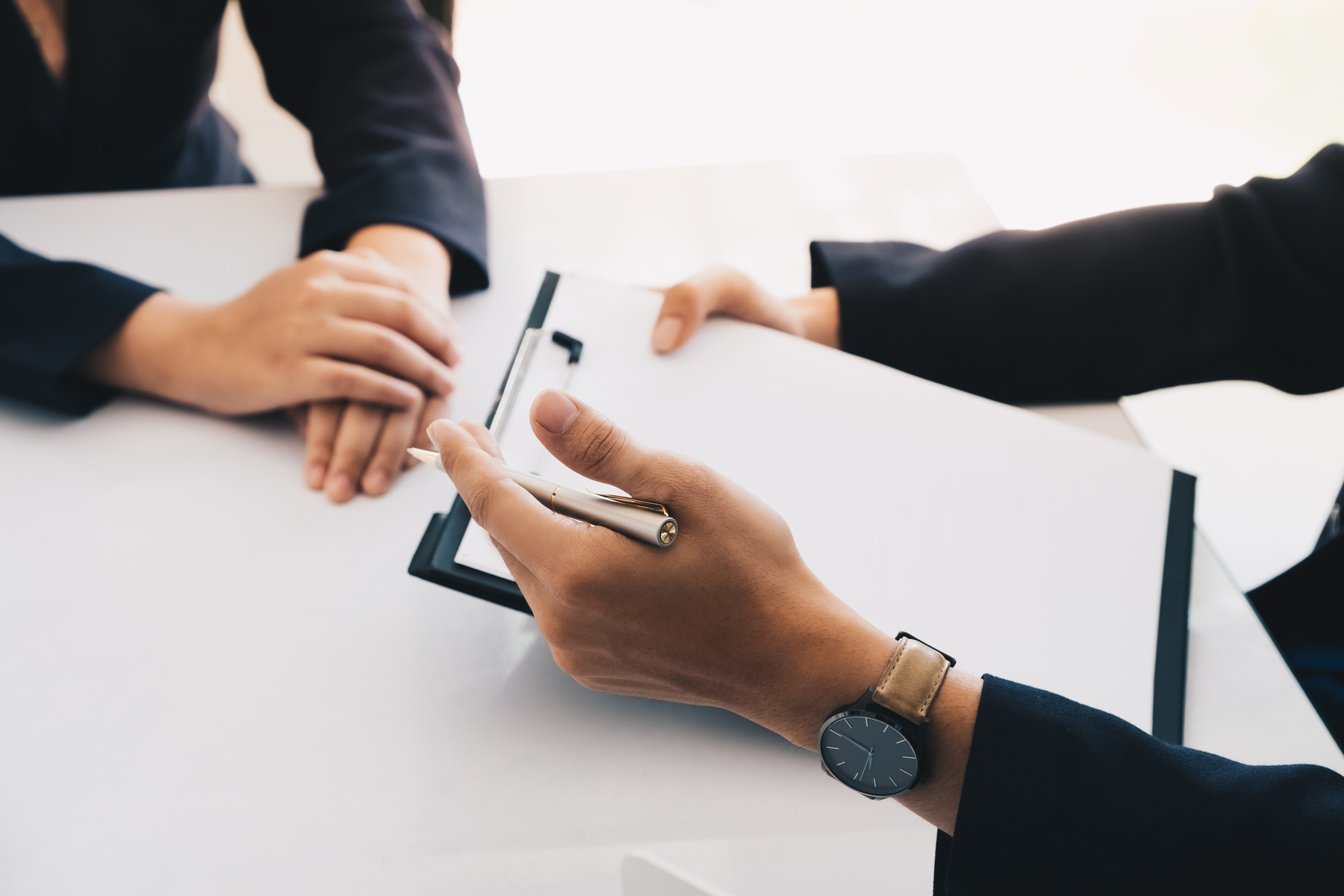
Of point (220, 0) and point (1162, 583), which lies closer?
point (1162, 583)

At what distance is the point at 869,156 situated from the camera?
96 cm

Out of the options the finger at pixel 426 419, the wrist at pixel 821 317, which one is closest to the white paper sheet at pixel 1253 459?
the wrist at pixel 821 317

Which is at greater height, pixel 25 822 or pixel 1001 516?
pixel 1001 516

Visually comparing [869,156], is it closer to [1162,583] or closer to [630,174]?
[630,174]

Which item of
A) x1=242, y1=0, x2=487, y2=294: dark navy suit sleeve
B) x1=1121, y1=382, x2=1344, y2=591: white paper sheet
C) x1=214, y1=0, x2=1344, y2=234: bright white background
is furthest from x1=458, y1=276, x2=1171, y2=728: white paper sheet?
x1=1121, y1=382, x2=1344, y2=591: white paper sheet

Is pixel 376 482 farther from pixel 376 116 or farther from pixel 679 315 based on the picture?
pixel 376 116

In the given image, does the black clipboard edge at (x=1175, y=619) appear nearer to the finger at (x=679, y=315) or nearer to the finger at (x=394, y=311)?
the finger at (x=679, y=315)

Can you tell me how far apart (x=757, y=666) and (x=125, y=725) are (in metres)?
0.38

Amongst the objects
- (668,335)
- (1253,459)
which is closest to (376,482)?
(668,335)

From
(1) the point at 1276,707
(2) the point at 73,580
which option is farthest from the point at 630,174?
(1) the point at 1276,707

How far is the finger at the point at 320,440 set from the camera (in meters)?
0.62

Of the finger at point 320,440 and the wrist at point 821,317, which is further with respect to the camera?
the wrist at point 821,317

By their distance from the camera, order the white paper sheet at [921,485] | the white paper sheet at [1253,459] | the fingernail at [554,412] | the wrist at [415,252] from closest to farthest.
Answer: the fingernail at [554,412], the white paper sheet at [921,485], the wrist at [415,252], the white paper sheet at [1253,459]

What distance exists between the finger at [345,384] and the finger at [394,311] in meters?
0.05
